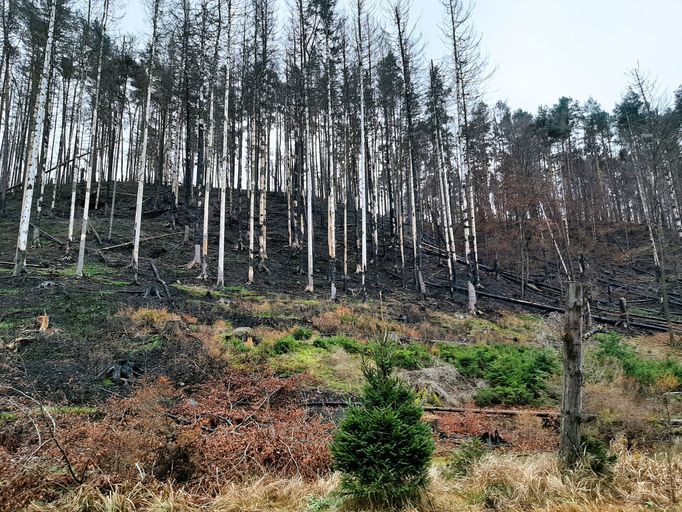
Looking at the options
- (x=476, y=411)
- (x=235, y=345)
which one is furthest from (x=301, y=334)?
(x=476, y=411)

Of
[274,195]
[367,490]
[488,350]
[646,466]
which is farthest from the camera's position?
[274,195]

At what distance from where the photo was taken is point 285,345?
1069 cm

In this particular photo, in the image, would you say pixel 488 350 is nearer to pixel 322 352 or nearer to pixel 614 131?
pixel 322 352

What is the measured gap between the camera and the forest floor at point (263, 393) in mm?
4172

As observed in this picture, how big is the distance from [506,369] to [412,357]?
7.95 ft

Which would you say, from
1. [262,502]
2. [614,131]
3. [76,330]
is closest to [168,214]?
[76,330]

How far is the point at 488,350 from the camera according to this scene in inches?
468

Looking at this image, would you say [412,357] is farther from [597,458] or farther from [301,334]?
[597,458]

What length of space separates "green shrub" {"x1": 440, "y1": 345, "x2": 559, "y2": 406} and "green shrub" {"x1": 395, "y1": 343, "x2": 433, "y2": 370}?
68 cm

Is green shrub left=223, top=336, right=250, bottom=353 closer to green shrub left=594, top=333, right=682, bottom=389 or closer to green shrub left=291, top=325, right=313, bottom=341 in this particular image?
green shrub left=291, top=325, right=313, bottom=341

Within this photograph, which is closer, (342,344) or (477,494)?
(477,494)

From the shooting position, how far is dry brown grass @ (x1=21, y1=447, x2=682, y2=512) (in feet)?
12.6

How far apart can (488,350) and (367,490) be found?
29.6ft

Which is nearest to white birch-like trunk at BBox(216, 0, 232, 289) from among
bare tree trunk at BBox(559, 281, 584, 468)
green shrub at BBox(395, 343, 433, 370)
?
green shrub at BBox(395, 343, 433, 370)
